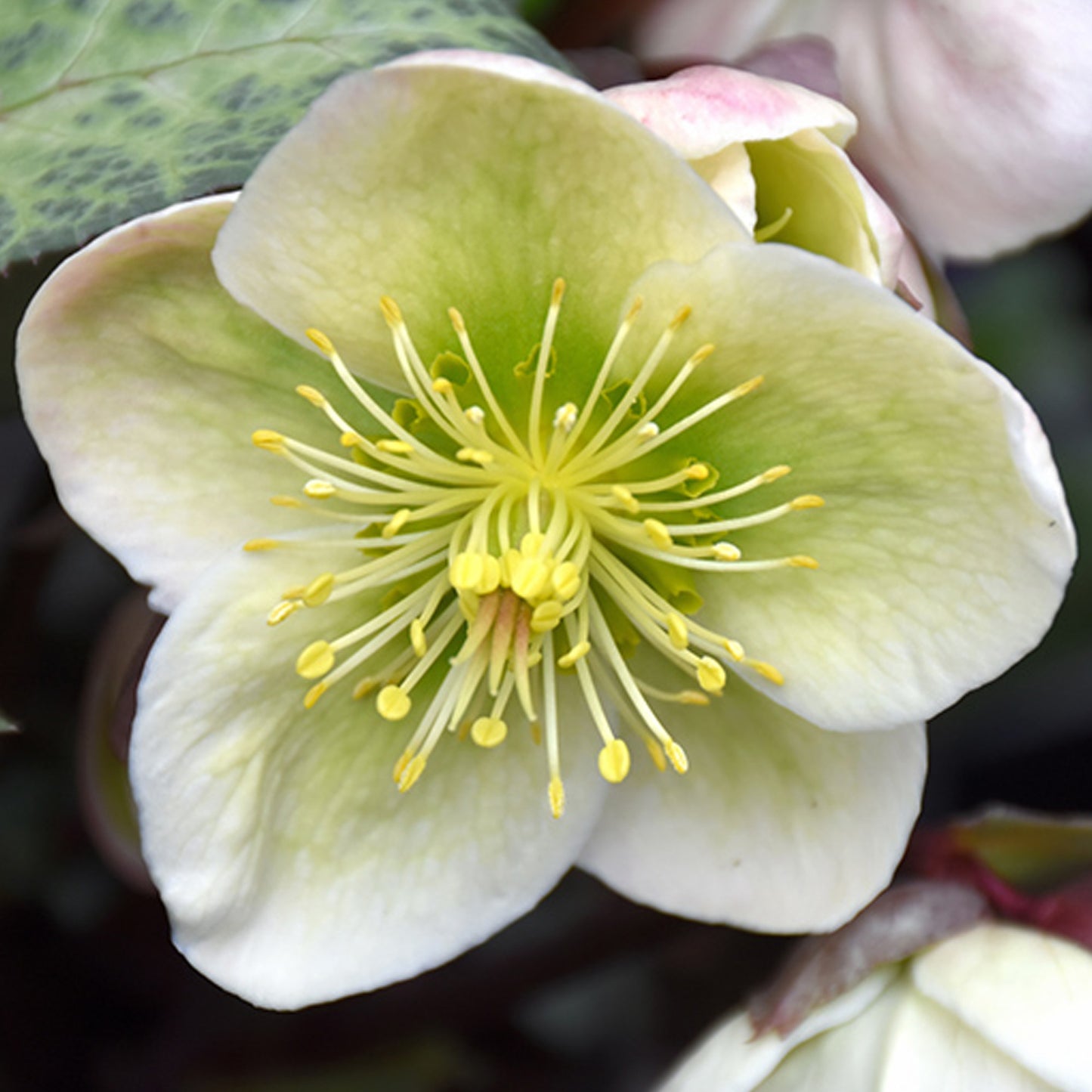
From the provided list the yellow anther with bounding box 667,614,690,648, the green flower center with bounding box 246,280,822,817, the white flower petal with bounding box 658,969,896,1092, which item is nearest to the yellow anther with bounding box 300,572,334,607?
the green flower center with bounding box 246,280,822,817

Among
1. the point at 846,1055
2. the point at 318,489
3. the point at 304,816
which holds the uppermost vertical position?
the point at 318,489

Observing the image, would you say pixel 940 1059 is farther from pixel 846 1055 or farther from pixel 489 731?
pixel 489 731

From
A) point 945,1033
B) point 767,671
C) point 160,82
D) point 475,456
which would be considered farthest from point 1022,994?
point 160,82

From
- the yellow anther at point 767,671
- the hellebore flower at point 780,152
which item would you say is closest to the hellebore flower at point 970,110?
the hellebore flower at point 780,152

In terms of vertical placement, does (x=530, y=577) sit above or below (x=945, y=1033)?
above

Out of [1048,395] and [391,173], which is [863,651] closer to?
[391,173]

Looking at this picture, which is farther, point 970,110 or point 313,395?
point 970,110

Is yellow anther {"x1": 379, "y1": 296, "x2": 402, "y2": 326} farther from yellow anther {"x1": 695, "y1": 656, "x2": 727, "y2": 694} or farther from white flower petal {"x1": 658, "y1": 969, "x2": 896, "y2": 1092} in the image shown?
white flower petal {"x1": 658, "y1": 969, "x2": 896, "y2": 1092}
